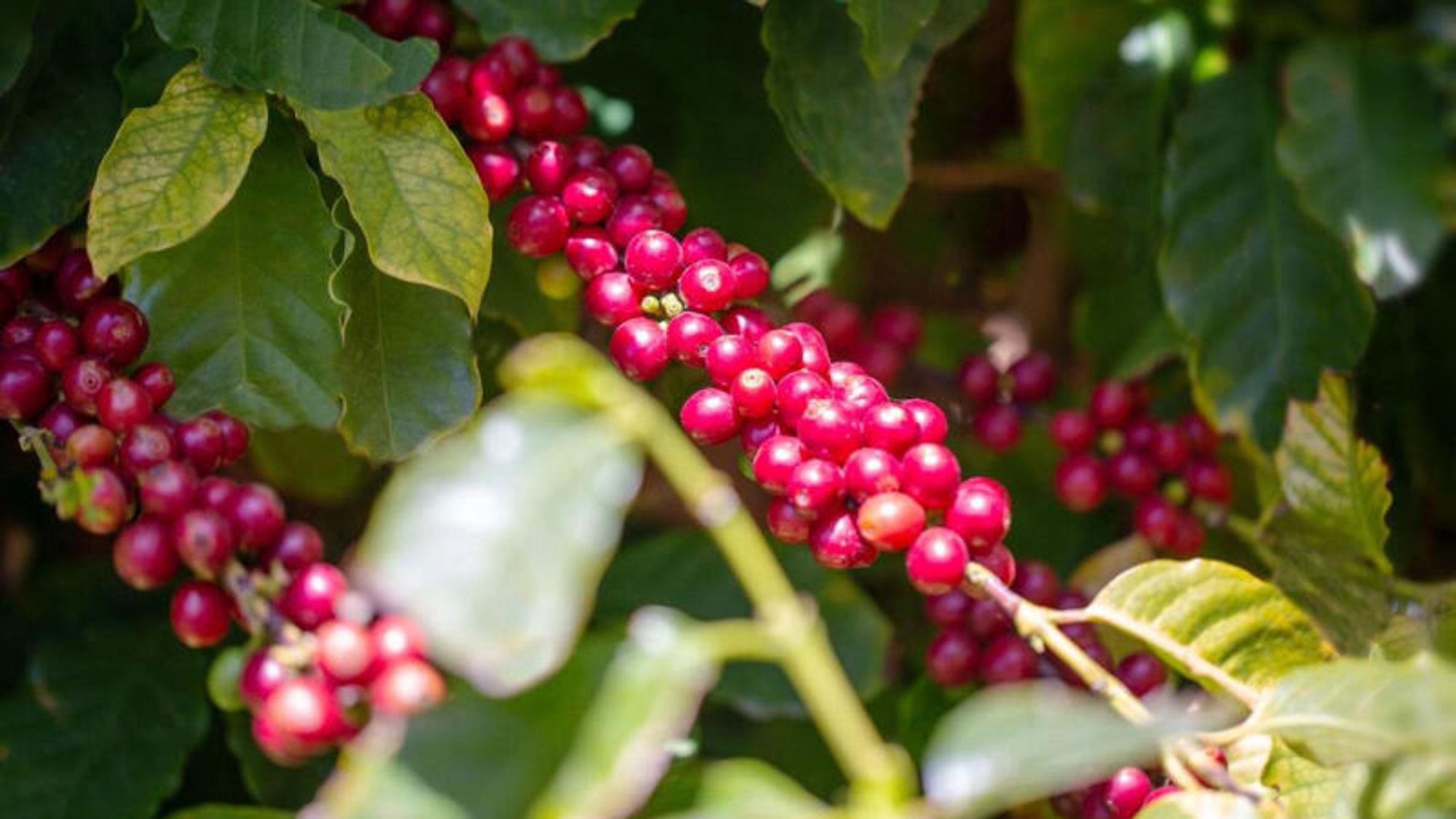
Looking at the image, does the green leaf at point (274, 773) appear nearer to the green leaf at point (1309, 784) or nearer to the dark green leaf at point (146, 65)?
the dark green leaf at point (146, 65)

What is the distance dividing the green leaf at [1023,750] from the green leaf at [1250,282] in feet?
1.59

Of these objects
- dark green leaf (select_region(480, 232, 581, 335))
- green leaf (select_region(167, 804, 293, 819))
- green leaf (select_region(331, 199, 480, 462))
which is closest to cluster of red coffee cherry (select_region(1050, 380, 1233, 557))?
dark green leaf (select_region(480, 232, 581, 335))

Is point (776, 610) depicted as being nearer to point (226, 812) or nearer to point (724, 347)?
point (724, 347)

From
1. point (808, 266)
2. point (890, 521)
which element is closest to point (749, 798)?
point (890, 521)

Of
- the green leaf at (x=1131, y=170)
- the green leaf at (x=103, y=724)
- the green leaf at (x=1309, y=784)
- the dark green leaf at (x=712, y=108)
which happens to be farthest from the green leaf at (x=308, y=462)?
the green leaf at (x=1309, y=784)

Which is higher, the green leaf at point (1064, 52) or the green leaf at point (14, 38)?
the green leaf at point (14, 38)

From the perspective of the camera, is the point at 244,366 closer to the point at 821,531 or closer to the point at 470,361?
the point at 470,361

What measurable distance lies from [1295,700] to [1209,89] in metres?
0.58

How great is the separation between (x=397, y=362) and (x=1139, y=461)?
52 centimetres

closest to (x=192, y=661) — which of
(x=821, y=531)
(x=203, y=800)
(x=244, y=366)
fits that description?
(x=203, y=800)

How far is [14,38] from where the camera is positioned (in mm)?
713

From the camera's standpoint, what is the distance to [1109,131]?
1.10 m

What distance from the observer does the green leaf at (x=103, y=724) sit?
2.75 feet

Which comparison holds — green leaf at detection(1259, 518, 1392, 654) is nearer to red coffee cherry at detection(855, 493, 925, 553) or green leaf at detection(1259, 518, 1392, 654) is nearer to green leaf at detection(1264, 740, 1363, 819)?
green leaf at detection(1264, 740, 1363, 819)
